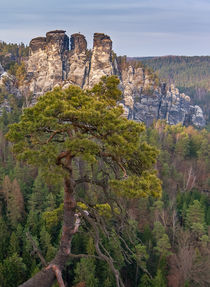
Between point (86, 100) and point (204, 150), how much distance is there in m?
53.3

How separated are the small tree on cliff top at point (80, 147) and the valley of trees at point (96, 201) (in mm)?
27

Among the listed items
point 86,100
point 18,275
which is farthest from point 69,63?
point 86,100

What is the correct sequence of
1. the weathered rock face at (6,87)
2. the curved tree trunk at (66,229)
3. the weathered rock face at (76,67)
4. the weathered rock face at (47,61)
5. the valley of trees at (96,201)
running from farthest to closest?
the weathered rock face at (47,61) → the weathered rock face at (76,67) → the weathered rock face at (6,87) → the curved tree trunk at (66,229) → the valley of trees at (96,201)

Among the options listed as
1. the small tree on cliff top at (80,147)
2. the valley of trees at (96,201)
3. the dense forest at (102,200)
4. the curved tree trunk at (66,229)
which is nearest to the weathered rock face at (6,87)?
the dense forest at (102,200)

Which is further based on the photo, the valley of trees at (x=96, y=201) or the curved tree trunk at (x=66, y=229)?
the curved tree trunk at (x=66, y=229)

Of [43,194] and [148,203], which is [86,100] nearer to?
[43,194]

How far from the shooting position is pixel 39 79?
79.5 meters

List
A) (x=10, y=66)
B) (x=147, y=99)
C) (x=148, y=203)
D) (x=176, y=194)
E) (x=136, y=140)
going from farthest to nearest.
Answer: (x=147, y=99) < (x=10, y=66) < (x=176, y=194) < (x=148, y=203) < (x=136, y=140)

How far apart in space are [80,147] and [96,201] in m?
15.1

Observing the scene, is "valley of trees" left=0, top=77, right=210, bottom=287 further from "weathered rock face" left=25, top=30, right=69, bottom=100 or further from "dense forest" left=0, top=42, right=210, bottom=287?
"weathered rock face" left=25, top=30, right=69, bottom=100

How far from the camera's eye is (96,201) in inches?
827

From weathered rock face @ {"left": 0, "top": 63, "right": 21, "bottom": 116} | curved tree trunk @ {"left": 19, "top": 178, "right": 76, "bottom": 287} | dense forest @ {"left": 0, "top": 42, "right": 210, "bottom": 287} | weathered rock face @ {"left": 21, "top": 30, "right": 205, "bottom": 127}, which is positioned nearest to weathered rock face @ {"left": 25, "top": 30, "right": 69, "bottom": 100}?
weathered rock face @ {"left": 21, "top": 30, "right": 205, "bottom": 127}

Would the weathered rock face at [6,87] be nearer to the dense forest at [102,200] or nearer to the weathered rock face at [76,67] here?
the dense forest at [102,200]

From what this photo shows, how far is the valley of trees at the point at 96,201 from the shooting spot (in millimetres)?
6637
